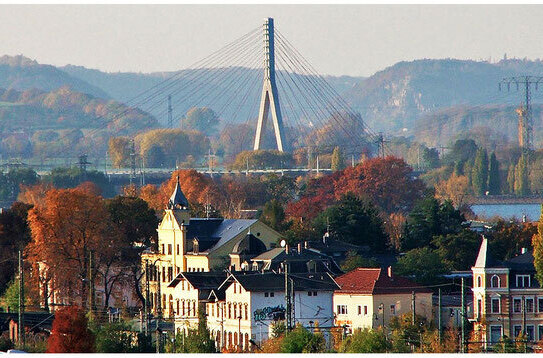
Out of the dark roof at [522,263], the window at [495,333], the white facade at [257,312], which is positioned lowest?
the window at [495,333]

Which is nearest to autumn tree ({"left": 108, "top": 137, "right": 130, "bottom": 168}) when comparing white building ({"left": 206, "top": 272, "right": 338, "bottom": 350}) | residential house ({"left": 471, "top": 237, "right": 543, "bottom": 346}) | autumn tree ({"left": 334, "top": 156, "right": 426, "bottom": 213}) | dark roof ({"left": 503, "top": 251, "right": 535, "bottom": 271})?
autumn tree ({"left": 334, "top": 156, "right": 426, "bottom": 213})

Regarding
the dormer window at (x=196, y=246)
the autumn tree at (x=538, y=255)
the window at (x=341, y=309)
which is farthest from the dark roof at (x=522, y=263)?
the dormer window at (x=196, y=246)

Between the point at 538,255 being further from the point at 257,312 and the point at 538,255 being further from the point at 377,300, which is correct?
the point at 257,312

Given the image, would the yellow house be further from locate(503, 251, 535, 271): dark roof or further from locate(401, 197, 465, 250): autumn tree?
locate(503, 251, 535, 271): dark roof

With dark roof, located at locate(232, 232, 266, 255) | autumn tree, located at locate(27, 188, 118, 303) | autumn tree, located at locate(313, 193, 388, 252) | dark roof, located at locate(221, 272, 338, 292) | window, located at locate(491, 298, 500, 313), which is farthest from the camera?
Answer: autumn tree, located at locate(313, 193, 388, 252)

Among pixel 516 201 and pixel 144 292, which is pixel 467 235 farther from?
pixel 516 201

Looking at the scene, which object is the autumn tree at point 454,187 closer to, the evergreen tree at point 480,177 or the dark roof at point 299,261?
the evergreen tree at point 480,177

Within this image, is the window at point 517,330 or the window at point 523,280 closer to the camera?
the window at point 517,330
